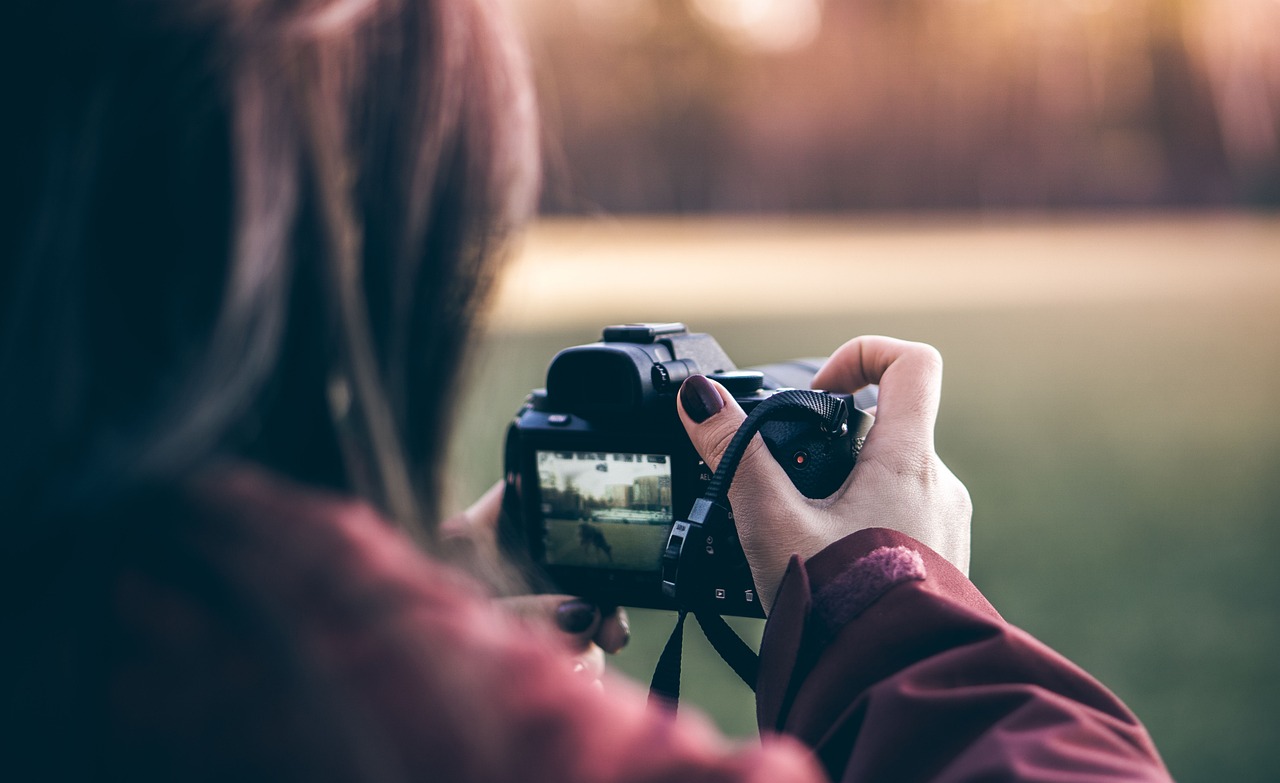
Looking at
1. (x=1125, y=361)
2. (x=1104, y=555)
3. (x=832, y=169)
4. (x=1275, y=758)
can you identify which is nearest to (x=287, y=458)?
(x=1275, y=758)

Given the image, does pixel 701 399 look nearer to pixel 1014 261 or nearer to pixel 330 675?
pixel 330 675

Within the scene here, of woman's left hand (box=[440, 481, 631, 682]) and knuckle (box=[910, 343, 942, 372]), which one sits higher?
knuckle (box=[910, 343, 942, 372])

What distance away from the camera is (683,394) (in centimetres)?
77

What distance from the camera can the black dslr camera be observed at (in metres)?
0.80

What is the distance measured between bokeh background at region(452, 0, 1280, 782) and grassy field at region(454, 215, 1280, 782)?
14 millimetres

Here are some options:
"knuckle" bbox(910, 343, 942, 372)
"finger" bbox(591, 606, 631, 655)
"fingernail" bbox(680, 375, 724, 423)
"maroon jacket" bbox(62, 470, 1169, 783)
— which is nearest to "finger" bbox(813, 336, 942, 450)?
"knuckle" bbox(910, 343, 942, 372)

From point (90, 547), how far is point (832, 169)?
23283mm

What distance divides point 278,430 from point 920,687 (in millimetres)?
282

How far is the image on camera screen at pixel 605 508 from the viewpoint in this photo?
33.1 inches

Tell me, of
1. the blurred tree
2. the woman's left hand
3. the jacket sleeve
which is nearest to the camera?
the jacket sleeve

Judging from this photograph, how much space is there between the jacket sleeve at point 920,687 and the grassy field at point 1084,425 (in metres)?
0.20

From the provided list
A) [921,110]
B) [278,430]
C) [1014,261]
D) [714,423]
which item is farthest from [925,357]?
[921,110]

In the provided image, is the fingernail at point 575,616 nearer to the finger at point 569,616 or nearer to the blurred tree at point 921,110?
the finger at point 569,616

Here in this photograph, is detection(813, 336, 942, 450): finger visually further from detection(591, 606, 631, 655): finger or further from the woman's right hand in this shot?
detection(591, 606, 631, 655): finger
